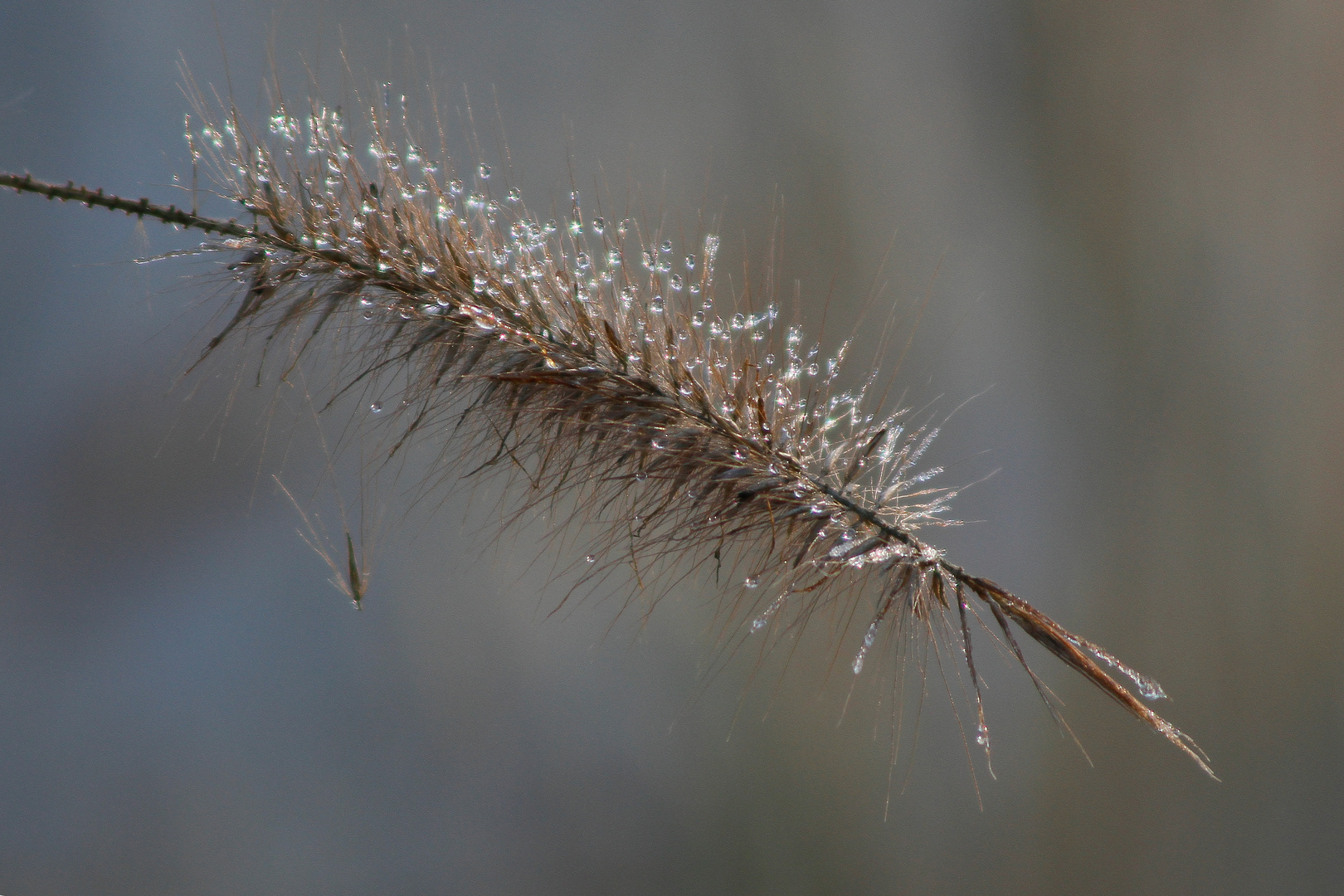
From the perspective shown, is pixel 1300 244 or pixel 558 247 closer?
pixel 558 247

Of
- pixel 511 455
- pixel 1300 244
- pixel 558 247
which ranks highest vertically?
pixel 1300 244

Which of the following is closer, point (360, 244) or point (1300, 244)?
point (360, 244)

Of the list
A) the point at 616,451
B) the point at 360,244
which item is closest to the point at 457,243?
the point at 360,244

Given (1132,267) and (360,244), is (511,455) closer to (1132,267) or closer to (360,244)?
(360,244)

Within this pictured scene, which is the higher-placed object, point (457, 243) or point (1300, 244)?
point (1300, 244)

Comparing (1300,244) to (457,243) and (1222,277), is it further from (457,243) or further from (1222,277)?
(457,243)

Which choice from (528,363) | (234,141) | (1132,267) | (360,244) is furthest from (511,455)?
(1132,267)
